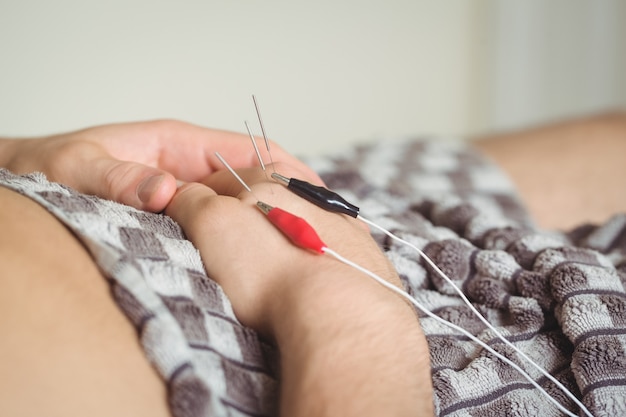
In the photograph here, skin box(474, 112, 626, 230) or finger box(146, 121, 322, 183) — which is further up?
finger box(146, 121, 322, 183)

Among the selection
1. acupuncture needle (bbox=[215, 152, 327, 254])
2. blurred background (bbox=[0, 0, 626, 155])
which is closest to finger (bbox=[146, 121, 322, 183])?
acupuncture needle (bbox=[215, 152, 327, 254])

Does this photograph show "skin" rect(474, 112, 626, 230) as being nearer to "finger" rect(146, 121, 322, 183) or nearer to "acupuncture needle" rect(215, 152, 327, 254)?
"finger" rect(146, 121, 322, 183)

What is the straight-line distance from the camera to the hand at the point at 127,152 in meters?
0.91

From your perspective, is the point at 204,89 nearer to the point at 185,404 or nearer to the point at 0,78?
the point at 0,78

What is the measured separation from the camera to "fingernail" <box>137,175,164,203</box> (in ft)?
2.62

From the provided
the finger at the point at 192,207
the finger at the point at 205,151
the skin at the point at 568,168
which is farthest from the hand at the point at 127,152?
the skin at the point at 568,168

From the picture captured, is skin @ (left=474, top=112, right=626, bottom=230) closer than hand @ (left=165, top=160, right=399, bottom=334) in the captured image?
No

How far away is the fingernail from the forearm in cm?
26

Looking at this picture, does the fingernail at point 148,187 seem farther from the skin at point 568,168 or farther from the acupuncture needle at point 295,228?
the skin at point 568,168

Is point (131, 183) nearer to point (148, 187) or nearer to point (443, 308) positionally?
point (148, 187)

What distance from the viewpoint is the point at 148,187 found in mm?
803

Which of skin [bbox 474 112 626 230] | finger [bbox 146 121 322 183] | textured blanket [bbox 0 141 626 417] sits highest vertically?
finger [bbox 146 121 322 183]

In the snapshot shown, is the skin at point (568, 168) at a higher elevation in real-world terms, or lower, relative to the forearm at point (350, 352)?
lower

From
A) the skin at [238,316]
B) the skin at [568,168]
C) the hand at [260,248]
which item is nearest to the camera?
the skin at [238,316]
